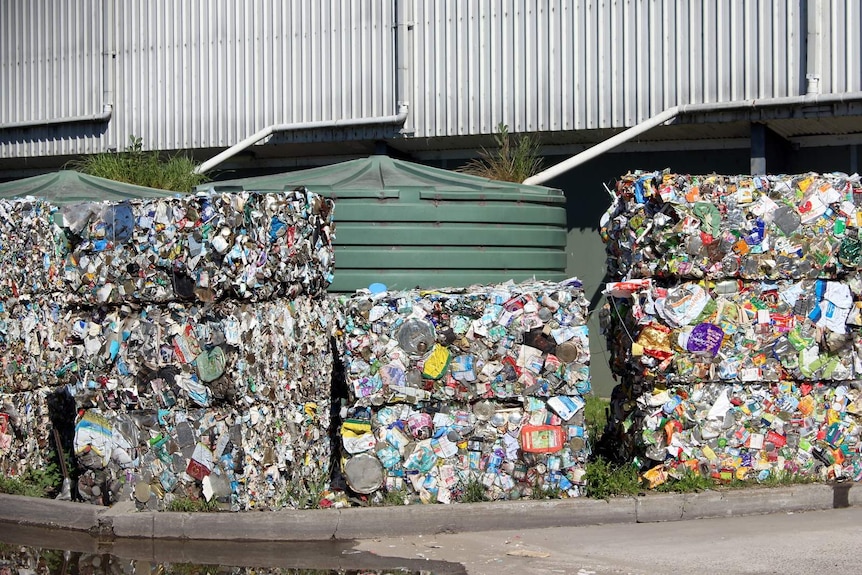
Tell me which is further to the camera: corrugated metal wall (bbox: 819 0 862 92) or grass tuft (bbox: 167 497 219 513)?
corrugated metal wall (bbox: 819 0 862 92)

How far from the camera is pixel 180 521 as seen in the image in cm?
788

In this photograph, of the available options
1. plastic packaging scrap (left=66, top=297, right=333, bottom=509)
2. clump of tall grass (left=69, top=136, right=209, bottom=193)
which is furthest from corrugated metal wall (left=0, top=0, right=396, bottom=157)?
plastic packaging scrap (left=66, top=297, right=333, bottom=509)

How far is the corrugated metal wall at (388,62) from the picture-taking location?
12672 mm

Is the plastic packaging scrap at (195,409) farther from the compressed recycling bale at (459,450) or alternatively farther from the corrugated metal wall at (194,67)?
the corrugated metal wall at (194,67)

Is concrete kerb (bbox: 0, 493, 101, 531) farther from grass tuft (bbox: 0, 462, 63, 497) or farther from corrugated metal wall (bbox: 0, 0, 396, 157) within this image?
corrugated metal wall (bbox: 0, 0, 396, 157)

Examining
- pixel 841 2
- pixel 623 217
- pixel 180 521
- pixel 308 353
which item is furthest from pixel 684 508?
pixel 841 2

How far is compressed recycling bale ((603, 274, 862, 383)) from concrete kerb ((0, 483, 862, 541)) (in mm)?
851

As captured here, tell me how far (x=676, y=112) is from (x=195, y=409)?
6.93m

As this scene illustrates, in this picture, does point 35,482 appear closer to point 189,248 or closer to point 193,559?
point 193,559

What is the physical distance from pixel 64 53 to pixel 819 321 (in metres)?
12.7

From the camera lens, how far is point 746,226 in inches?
329

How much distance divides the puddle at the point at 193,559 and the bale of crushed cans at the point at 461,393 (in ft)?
2.53

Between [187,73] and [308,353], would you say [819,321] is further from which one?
[187,73]

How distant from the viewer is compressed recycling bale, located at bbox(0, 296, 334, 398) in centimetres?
798
